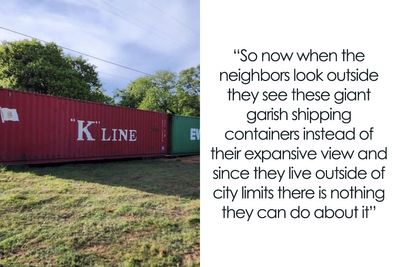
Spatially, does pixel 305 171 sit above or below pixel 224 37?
below

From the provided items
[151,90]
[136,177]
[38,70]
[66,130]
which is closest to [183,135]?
[66,130]

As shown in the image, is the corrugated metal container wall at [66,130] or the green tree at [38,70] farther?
the green tree at [38,70]

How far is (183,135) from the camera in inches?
821

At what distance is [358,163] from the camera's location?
1988 millimetres

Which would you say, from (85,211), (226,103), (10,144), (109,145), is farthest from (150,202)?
(109,145)

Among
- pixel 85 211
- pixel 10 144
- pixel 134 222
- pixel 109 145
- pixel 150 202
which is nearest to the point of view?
pixel 134 222

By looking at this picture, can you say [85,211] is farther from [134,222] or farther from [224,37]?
[224,37]

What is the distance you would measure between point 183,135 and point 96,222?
1528cm

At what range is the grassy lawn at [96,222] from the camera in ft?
14.4

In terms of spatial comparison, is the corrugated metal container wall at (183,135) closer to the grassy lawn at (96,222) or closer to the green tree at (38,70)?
the grassy lawn at (96,222)

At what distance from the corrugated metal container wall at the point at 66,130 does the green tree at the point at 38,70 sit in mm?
16405

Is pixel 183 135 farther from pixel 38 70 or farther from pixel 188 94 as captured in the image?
pixel 188 94

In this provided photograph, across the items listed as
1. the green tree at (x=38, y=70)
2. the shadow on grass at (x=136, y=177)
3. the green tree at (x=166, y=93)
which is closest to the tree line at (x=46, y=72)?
the green tree at (x=38, y=70)

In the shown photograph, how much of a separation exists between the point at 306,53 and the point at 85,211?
509 cm
